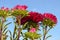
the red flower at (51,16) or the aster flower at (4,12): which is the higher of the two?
the red flower at (51,16)

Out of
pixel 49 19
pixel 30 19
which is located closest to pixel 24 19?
pixel 30 19

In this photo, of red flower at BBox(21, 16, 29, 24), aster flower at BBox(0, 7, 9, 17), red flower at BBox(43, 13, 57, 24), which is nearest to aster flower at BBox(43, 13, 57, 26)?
red flower at BBox(43, 13, 57, 24)

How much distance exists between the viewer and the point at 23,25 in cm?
155

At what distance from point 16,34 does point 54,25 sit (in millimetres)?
382

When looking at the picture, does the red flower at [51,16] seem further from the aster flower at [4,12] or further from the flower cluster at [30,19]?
the aster flower at [4,12]

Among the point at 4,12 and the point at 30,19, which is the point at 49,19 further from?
the point at 4,12

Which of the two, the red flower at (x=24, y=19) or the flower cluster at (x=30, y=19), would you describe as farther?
the red flower at (x=24, y=19)

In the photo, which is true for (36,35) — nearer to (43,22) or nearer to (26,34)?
(26,34)

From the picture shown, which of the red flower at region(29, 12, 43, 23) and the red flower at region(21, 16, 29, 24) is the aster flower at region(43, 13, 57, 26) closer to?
the red flower at region(29, 12, 43, 23)

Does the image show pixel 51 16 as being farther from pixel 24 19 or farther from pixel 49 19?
pixel 24 19

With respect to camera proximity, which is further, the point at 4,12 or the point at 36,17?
the point at 36,17


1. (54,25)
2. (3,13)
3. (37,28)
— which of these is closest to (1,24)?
(3,13)

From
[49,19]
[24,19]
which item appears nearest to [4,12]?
[24,19]

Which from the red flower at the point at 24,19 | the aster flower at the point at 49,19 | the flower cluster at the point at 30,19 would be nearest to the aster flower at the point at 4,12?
the flower cluster at the point at 30,19
